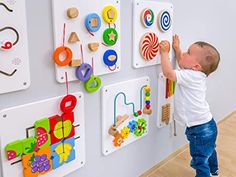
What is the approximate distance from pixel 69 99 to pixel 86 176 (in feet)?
1.07

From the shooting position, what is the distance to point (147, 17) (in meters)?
1.10

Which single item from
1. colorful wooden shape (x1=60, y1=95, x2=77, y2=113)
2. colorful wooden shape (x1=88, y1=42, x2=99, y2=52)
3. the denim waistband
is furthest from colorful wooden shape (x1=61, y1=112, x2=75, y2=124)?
the denim waistband

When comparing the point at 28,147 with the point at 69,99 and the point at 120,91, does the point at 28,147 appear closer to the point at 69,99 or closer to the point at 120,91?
the point at 69,99

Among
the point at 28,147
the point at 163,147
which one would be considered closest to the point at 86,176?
the point at 28,147

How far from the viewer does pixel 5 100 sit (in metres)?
0.72

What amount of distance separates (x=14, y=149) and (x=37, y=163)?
9 centimetres

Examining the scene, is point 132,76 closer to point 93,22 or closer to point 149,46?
point 149,46

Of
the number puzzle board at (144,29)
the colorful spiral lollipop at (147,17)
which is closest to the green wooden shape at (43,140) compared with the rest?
the number puzzle board at (144,29)

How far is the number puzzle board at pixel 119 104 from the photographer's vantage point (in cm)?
101

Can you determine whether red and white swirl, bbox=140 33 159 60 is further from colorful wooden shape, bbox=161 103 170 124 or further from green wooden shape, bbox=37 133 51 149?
green wooden shape, bbox=37 133 51 149

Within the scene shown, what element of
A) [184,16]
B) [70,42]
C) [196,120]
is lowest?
[196,120]

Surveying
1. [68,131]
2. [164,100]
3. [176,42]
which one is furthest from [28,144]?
[176,42]

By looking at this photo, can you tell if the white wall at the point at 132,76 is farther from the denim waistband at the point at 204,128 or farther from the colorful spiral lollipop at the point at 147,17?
the denim waistband at the point at 204,128

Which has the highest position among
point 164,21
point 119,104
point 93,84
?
point 164,21
